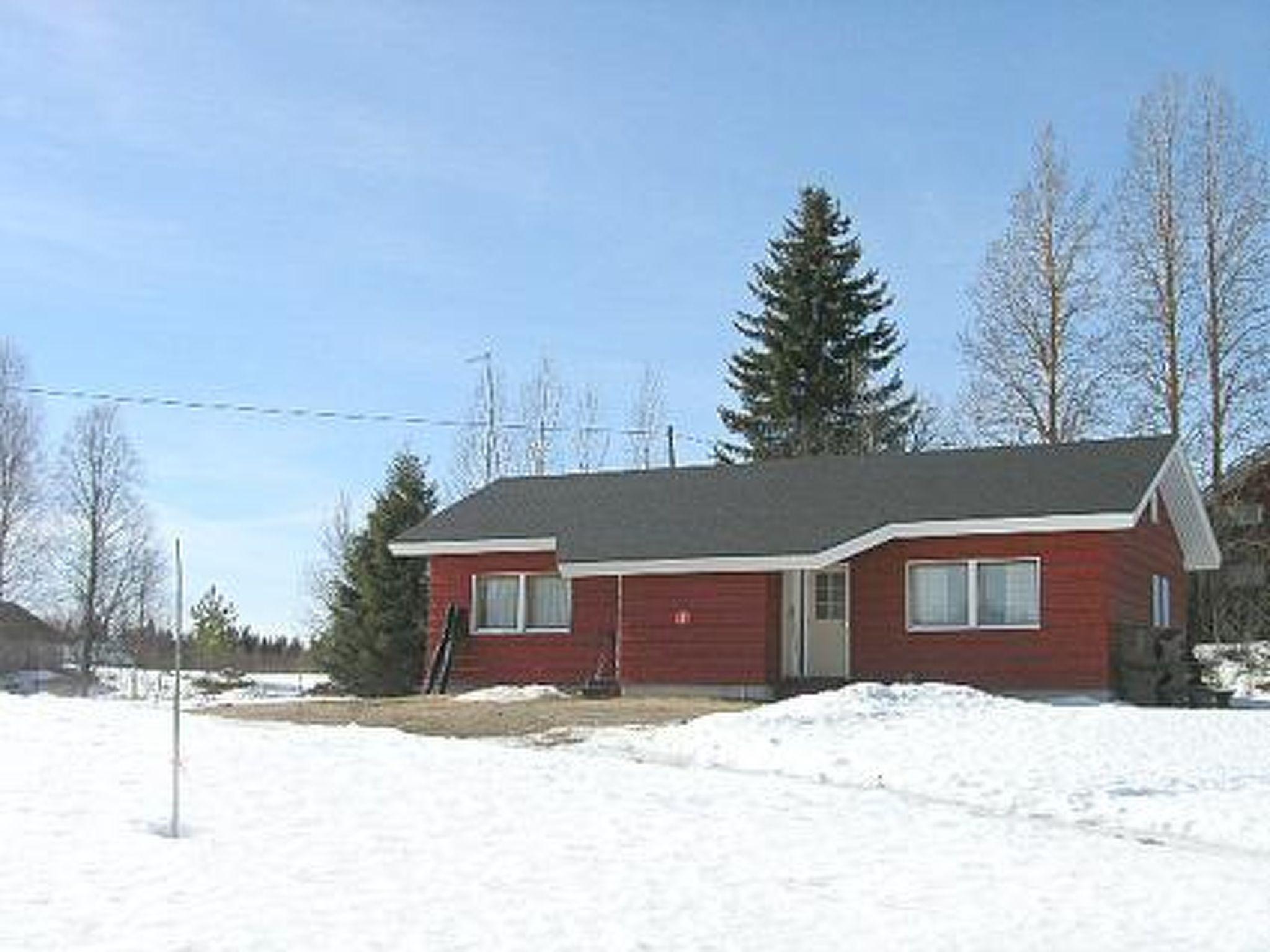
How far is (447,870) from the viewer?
960 centimetres

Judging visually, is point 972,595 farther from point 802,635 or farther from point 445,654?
point 445,654

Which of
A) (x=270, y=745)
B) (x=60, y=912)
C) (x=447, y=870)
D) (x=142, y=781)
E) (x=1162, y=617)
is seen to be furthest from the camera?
(x=1162, y=617)

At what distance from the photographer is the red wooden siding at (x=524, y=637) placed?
90.9 feet

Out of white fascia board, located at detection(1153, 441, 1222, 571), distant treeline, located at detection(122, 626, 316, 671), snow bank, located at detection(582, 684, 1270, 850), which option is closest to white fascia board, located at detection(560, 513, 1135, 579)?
white fascia board, located at detection(1153, 441, 1222, 571)

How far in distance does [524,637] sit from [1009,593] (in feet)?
28.1

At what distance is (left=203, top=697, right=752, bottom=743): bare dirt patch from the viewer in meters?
19.8

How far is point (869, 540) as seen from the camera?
82.6ft

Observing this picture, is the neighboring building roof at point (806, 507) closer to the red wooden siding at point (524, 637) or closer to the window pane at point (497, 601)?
the red wooden siding at point (524, 637)

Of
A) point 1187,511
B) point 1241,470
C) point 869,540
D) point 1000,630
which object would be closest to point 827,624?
point 869,540

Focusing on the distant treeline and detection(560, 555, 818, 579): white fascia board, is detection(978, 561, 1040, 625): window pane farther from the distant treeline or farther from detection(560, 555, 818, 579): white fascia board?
the distant treeline

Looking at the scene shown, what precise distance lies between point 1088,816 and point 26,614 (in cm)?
4419

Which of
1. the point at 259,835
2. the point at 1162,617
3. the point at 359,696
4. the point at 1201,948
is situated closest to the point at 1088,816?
the point at 1201,948

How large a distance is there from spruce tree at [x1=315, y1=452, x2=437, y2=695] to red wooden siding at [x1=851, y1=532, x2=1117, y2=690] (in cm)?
1457

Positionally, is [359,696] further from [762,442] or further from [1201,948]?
[1201,948]
